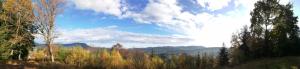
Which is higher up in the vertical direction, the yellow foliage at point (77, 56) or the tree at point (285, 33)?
the tree at point (285, 33)

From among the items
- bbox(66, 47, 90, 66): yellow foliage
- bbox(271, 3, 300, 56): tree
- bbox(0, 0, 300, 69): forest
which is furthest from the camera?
bbox(66, 47, 90, 66): yellow foliage

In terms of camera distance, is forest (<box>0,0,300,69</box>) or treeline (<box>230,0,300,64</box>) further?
treeline (<box>230,0,300,64</box>)

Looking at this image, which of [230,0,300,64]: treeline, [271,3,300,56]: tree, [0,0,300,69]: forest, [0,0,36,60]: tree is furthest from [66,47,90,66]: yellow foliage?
[271,3,300,56]: tree

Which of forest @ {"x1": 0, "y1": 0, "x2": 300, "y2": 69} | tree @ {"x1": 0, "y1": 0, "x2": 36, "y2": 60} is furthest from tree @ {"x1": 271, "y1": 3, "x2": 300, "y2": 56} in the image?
tree @ {"x1": 0, "y1": 0, "x2": 36, "y2": 60}

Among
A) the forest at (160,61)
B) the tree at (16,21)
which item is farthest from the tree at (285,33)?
the tree at (16,21)

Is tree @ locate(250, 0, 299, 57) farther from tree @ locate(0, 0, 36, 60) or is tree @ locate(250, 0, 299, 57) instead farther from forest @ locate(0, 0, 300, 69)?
tree @ locate(0, 0, 36, 60)

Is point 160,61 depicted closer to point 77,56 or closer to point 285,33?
point 77,56

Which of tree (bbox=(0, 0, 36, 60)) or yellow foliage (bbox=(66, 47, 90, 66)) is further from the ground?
tree (bbox=(0, 0, 36, 60))

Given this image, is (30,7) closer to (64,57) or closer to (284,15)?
(64,57)

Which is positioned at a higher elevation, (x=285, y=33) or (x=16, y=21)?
(x=16, y=21)

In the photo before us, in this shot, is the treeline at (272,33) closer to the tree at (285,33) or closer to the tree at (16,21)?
the tree at (285,33)

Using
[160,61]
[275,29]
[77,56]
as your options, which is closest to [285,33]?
[275,29]

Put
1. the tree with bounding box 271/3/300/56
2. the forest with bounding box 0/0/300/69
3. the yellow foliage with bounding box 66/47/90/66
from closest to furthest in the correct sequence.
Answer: the forest with bounding box 0/0/300/69 → the tree with bounding box 271/3/300/56 → the yellow foliage with bounding box 66/47/90/66

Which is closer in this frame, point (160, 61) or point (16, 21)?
point (16, 21)
